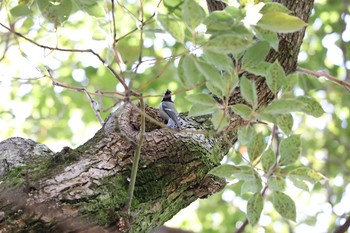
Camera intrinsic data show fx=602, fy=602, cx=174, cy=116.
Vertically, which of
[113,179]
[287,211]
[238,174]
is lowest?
[287,211]

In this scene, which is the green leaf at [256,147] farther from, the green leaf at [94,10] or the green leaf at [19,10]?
the green leaf at [19,10]

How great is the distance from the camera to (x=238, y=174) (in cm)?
134

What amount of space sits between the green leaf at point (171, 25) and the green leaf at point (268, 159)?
0.33 metres

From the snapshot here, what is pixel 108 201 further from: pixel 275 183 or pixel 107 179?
pixel 275 183

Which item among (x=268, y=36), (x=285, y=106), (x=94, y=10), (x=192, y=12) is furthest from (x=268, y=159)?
(x=94, y=10)

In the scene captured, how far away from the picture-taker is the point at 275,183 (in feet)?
4.44

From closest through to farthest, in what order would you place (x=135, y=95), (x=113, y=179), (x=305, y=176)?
1. (x=135, y=95)
2. (x=305, y=176)
3. (x=113, y=179)

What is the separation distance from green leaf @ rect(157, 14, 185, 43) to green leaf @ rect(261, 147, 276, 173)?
0.33 metres

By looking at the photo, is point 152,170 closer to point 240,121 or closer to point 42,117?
point 240,121

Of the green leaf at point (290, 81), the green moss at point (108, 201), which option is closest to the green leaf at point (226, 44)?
the green leaf at point (290, 81)

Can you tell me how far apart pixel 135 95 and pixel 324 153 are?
11.8ft

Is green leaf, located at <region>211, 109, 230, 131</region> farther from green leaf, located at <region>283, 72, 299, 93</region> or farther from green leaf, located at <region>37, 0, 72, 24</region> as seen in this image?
green leaf, located at <region>37, 0, 72, 24</region>

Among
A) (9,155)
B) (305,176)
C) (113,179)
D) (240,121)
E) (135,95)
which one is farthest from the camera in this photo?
(240,121)

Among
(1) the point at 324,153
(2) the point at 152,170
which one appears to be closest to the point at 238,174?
(2) the point at 152,170
